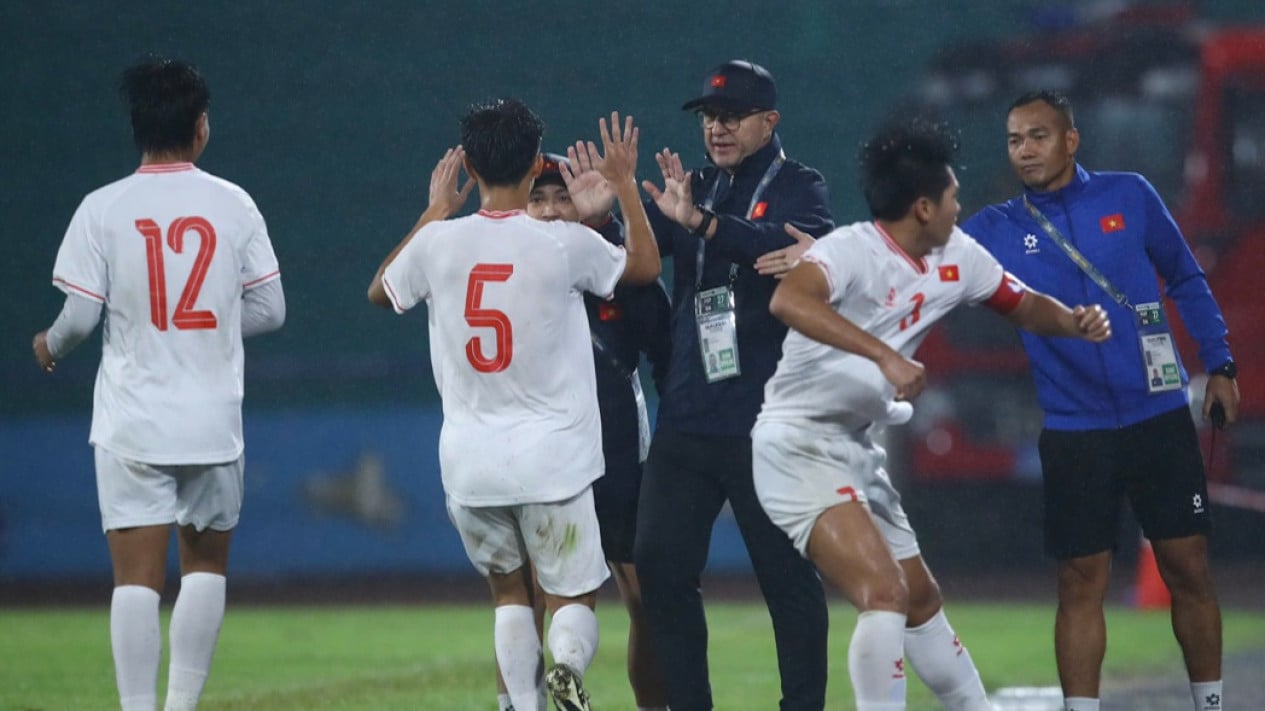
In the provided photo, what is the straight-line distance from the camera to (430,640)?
8688 millimetres

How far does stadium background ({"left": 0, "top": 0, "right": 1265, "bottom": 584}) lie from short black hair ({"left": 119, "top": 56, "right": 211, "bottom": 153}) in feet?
20.7

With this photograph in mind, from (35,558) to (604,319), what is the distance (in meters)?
6.70

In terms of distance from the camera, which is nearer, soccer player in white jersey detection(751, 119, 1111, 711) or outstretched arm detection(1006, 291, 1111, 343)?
soccer player in white jersey detection(751, 119, 1111, 711)

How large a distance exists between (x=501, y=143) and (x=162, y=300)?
1.01 metres

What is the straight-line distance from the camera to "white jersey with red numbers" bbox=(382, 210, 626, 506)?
182 inches

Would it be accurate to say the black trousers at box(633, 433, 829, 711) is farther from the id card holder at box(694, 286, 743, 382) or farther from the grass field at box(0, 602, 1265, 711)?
→ the grass field at box(0, 602, 1265, 711)

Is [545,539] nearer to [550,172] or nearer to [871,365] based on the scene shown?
[871,365]

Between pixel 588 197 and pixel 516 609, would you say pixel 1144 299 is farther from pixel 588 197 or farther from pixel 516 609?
Result: pixel 516 609

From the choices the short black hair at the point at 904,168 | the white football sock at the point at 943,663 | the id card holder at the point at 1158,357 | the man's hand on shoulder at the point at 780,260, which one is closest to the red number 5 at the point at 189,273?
the man's hand on shoulder at the point at 780,260

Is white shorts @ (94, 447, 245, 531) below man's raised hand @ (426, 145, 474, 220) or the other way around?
below

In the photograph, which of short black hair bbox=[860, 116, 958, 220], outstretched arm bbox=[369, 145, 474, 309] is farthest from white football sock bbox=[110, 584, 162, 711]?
short black hair bbox=[860, 116, 958, 220]

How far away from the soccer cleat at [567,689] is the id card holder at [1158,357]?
193 centimetres

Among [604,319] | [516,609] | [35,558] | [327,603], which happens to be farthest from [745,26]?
[516,609]

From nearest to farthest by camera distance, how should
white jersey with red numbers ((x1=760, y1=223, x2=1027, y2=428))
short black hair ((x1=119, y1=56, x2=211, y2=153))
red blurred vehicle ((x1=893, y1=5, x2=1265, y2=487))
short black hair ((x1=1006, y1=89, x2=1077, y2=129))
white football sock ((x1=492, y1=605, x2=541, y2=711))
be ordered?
1. white jersey with red numbers ((x1=760, y1=223, x2=1027, y2=428))
2. white football sock ((x1=492, y1=605, x2=541, y2=711))
3. short black hair ((x1=119, y1=56, x2=211, y2=153))
4. short black hair ((x1=1006, y1=89, x2=1077, y2=129))
5. red blurred vehicle ((x1=893, y1=5, x2=1265, y2=487))
